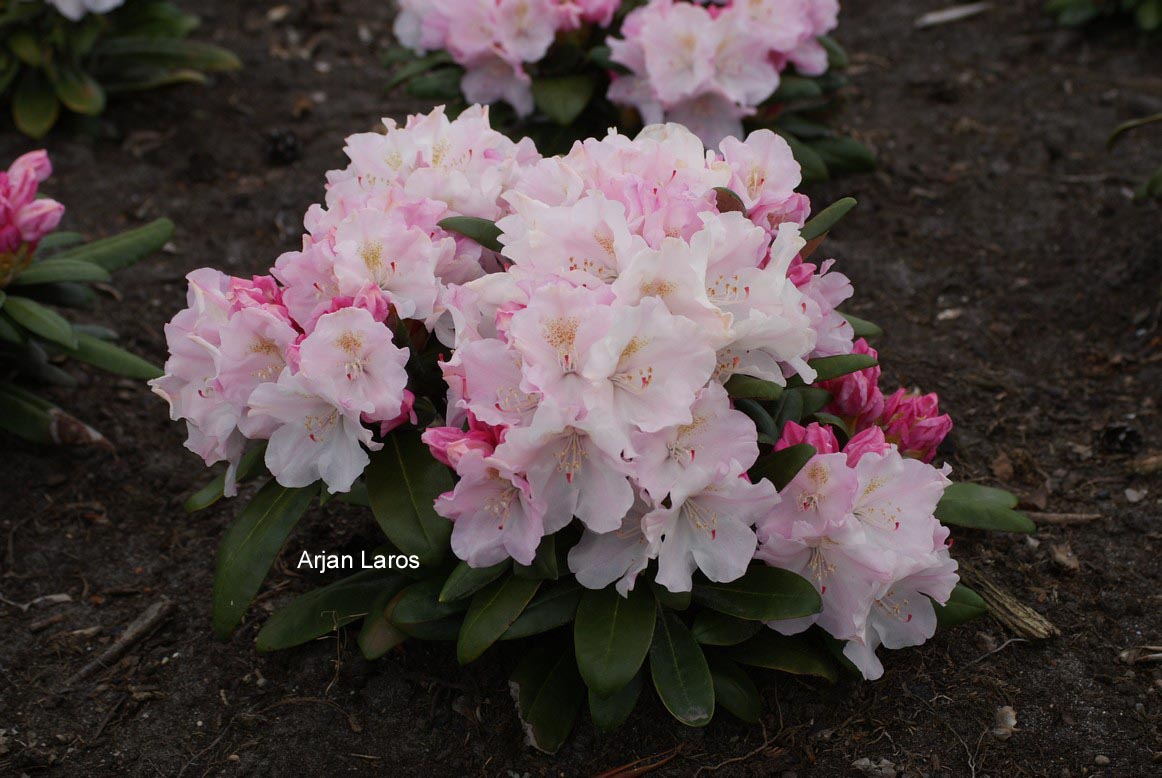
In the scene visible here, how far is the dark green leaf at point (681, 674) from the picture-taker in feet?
6.35

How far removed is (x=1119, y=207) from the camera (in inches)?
149

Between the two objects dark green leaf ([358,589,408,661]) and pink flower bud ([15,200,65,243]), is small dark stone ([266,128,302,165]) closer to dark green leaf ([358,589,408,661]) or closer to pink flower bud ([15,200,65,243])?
pink flower bud ([15,200,65,243])

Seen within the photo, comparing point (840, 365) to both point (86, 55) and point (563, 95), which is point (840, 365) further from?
point (86, 55)

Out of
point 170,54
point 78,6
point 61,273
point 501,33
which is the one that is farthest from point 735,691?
point 170,54

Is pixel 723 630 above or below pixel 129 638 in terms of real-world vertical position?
above

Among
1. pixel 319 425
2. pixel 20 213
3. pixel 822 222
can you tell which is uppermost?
pixel 822 222

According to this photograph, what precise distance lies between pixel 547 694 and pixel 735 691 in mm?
338

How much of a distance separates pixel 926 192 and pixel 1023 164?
38cm

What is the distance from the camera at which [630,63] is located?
329 cm

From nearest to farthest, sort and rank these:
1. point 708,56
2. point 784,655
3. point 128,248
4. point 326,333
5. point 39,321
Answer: point 326,333
point 784,655
point 39,321
point 128,248
point 708,56

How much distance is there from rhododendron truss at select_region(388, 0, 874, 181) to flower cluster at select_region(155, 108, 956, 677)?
1.22 meters

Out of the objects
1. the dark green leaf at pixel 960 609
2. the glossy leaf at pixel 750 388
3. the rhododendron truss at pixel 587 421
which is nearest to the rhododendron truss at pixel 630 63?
Answer: the rhododendron truss at pixel 587 421

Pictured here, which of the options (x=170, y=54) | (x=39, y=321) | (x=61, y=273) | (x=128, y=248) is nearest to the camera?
(x=39, y=321)

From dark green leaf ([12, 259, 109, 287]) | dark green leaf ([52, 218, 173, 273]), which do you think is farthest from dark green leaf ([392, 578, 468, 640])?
dark green leaf ([52, 218, 173, 273])
